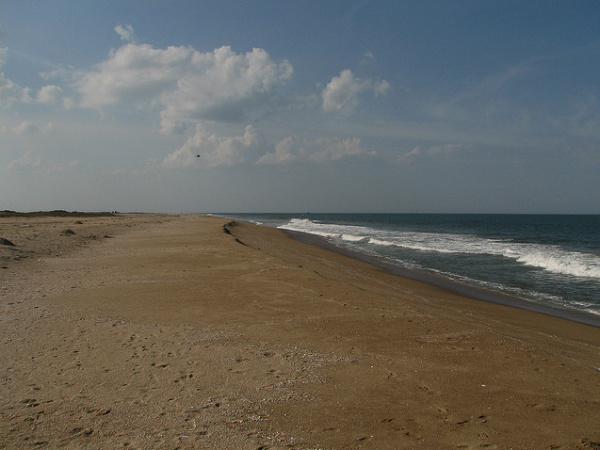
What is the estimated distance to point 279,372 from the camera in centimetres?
524

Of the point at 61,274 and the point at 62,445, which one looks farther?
the point at 61,274

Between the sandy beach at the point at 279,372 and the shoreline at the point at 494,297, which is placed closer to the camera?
the sandy beach at the point at 279,372

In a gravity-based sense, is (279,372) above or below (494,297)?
above

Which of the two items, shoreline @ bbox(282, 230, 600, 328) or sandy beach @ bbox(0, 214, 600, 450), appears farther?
shoreline @ bbox(282, 230, 600, 328)

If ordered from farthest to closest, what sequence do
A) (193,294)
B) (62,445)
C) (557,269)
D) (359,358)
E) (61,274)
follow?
(557,269) → (61,274) → (193,294) → (359,358) → (62,445)

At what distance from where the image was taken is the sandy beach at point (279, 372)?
12.6 ft

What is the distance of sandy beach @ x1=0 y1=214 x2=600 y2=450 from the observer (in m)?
3.86

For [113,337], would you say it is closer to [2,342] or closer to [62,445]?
[2,342]

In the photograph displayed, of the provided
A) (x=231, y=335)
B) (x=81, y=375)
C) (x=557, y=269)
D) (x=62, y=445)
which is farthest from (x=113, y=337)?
(x=557, y=269)

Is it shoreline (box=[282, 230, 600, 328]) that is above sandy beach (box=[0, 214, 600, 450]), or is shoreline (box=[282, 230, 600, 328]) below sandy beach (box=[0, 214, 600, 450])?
below

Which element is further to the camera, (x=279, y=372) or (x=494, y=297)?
(x=494, y=297)

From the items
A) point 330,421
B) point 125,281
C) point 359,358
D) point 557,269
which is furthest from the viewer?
point 557,269

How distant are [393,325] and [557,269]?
16265mm

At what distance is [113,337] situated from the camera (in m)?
6.48
